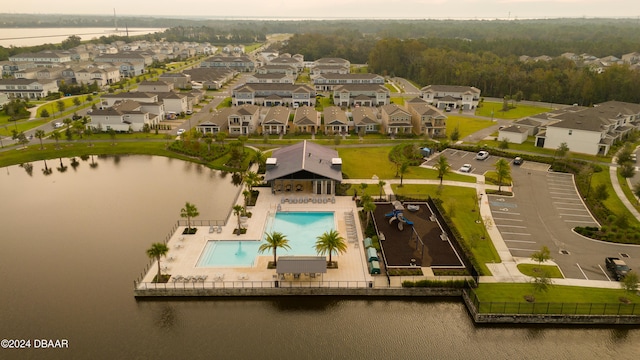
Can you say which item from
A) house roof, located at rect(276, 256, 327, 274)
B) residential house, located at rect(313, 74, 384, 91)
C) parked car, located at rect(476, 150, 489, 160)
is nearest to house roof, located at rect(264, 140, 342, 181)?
house roof, located at rect(276, 256, 327, 274)

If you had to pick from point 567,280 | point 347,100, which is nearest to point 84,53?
point 347,100

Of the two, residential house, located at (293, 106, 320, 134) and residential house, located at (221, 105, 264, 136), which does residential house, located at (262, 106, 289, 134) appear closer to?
residential house, located at (293, 106, 320, 134)

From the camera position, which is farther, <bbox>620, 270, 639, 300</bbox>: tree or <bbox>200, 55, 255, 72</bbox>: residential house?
<bbox>200, 55, 255, 72</bbox>: residential house

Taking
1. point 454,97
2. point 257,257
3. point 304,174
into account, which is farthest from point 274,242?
point 454,97

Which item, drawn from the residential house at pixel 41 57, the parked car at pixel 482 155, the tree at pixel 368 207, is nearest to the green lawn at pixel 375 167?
the parked car at pixel 482 155

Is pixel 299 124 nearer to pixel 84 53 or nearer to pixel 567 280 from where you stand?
pixel 567 280

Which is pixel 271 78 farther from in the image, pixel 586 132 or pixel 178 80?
pixel 586 132
